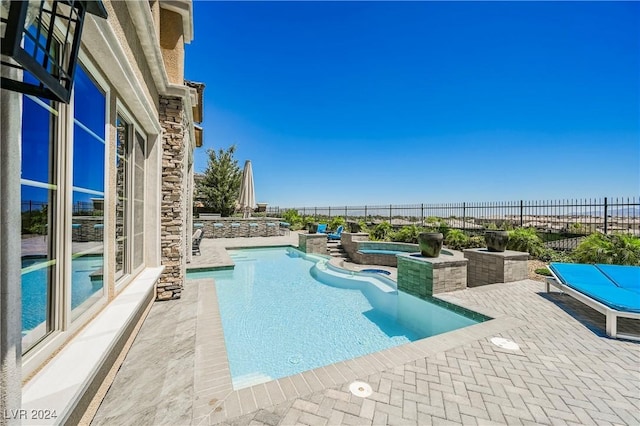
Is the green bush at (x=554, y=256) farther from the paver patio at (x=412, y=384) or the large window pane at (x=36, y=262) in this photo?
the large window pane at (x=36, y=262)

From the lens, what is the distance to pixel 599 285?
4672 millimetres

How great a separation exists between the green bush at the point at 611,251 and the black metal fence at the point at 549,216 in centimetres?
254

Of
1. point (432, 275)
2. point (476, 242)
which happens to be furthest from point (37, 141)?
point (476, 242)

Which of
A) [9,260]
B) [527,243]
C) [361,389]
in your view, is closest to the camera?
[9,260]

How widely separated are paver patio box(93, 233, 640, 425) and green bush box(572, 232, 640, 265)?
417 cm

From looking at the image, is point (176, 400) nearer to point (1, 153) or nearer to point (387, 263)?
point (1, 153)

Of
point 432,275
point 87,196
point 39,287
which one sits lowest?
point 432,275

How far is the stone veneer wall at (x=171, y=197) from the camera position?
4.97 metres

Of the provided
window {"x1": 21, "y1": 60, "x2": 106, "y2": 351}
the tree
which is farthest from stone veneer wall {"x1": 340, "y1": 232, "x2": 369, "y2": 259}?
the tree

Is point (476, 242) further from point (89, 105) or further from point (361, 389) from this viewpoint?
point (89, 105)

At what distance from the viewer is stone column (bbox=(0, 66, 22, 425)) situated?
41.0 inches

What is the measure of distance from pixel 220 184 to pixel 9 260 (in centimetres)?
2271

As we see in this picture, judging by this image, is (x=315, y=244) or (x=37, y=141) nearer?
(x=37, y=141)

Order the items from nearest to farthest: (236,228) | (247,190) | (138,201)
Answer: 1. (138,201)
2. (236,228)
3. (247,190)
